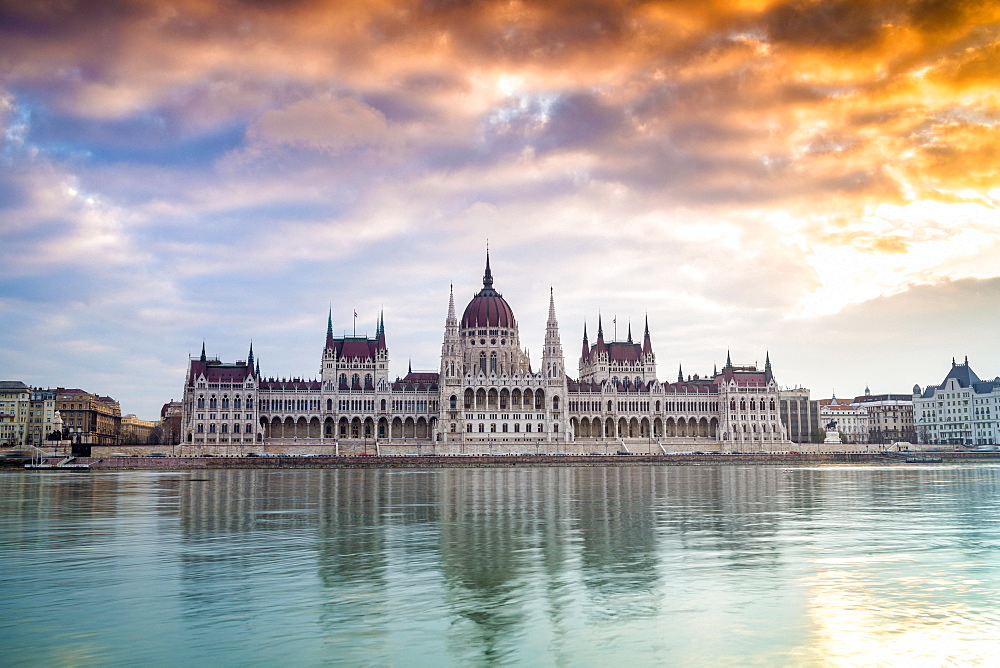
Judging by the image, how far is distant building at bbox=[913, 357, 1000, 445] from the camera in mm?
156125

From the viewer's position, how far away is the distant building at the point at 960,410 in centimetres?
15612

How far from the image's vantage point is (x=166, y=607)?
19.8 m

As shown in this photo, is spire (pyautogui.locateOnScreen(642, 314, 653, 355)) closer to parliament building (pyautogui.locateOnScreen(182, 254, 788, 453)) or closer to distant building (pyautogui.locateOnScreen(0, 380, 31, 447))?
parliament building (pyautogui.locateOnScreen(182, 254, 788, 453))

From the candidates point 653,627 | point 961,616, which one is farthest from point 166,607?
point 961,616

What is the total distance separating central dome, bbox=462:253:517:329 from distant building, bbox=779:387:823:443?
169 ft

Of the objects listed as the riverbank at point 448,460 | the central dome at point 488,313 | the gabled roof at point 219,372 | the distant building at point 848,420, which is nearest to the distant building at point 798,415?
the distant building at point 848,420

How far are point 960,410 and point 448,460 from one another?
102585 mm

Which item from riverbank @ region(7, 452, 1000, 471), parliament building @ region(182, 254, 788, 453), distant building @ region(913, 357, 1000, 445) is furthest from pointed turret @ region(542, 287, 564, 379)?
distant building @ region(913, 357, 1000, 445)

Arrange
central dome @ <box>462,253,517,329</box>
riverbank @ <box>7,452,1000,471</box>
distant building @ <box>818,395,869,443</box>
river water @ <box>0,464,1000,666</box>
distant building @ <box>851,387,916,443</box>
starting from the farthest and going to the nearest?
1. distant building @ <box>818,395,869,443</box>
2. distant building @ <box>851,387,916,443</box>
3. central dome @ <box>462,253,517,329</box>
4. riverbank @ <box>7,452,1000,471</box>
5. river water @ <box>0,464,1000,666</box>

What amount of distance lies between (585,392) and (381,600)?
124350mm

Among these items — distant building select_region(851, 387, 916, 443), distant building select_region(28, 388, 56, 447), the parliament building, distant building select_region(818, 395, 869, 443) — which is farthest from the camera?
distant building select_region(818, 395, 869, 443)

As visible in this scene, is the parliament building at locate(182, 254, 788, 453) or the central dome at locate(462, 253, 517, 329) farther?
the central dome at locate(462, 253, 517, 329)

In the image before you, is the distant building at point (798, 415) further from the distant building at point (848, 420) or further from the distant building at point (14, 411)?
the distant building at point (14, 411)

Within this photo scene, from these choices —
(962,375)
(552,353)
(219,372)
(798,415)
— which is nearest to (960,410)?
(962,375)
